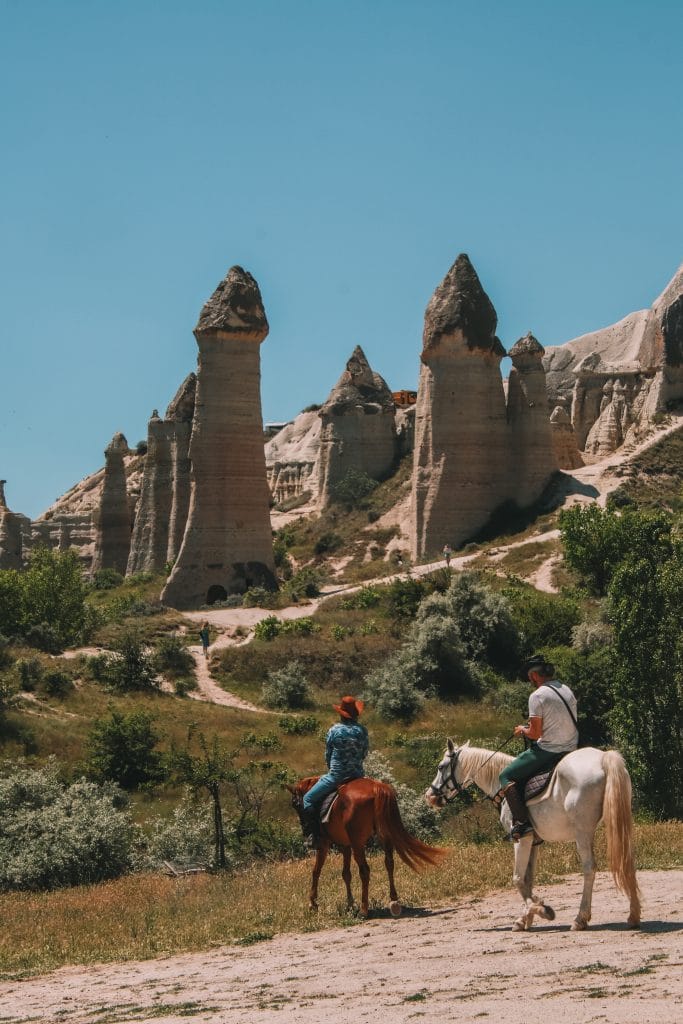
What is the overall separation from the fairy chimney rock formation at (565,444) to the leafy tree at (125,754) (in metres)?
30.1

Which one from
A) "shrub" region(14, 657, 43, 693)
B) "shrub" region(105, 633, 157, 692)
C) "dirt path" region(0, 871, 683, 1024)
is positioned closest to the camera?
"dirt path" region(0, 871, 683, 1024)

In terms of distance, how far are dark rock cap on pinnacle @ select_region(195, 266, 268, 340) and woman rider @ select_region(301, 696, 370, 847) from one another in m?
35.6

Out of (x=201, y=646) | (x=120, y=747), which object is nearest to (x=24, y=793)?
(x=120, y=747)

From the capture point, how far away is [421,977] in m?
8.45

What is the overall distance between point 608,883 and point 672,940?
9.18ft

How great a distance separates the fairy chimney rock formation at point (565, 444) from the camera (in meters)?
52.5

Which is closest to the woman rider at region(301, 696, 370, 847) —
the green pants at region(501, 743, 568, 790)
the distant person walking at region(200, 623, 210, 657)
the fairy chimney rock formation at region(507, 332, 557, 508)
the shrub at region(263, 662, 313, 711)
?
the green pants at region(501, 743, 568, 790)

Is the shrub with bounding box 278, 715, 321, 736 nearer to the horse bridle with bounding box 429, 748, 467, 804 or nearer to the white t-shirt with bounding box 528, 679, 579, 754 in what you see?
the horse bridle with bounding box 429, 748, 467, 804

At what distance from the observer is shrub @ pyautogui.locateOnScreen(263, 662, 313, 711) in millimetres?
30891

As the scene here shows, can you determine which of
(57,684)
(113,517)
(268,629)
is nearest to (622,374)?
(113,517)

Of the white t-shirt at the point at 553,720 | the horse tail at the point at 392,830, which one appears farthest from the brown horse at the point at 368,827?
the white t-shirt at the point at 553,720

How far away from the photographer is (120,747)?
2433 cm

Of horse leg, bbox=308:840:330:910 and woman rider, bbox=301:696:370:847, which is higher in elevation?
woman rider, bbox=301:696:370:847

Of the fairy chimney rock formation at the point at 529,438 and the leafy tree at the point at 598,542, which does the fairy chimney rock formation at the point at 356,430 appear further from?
the leafy tree at the point at 598,542
